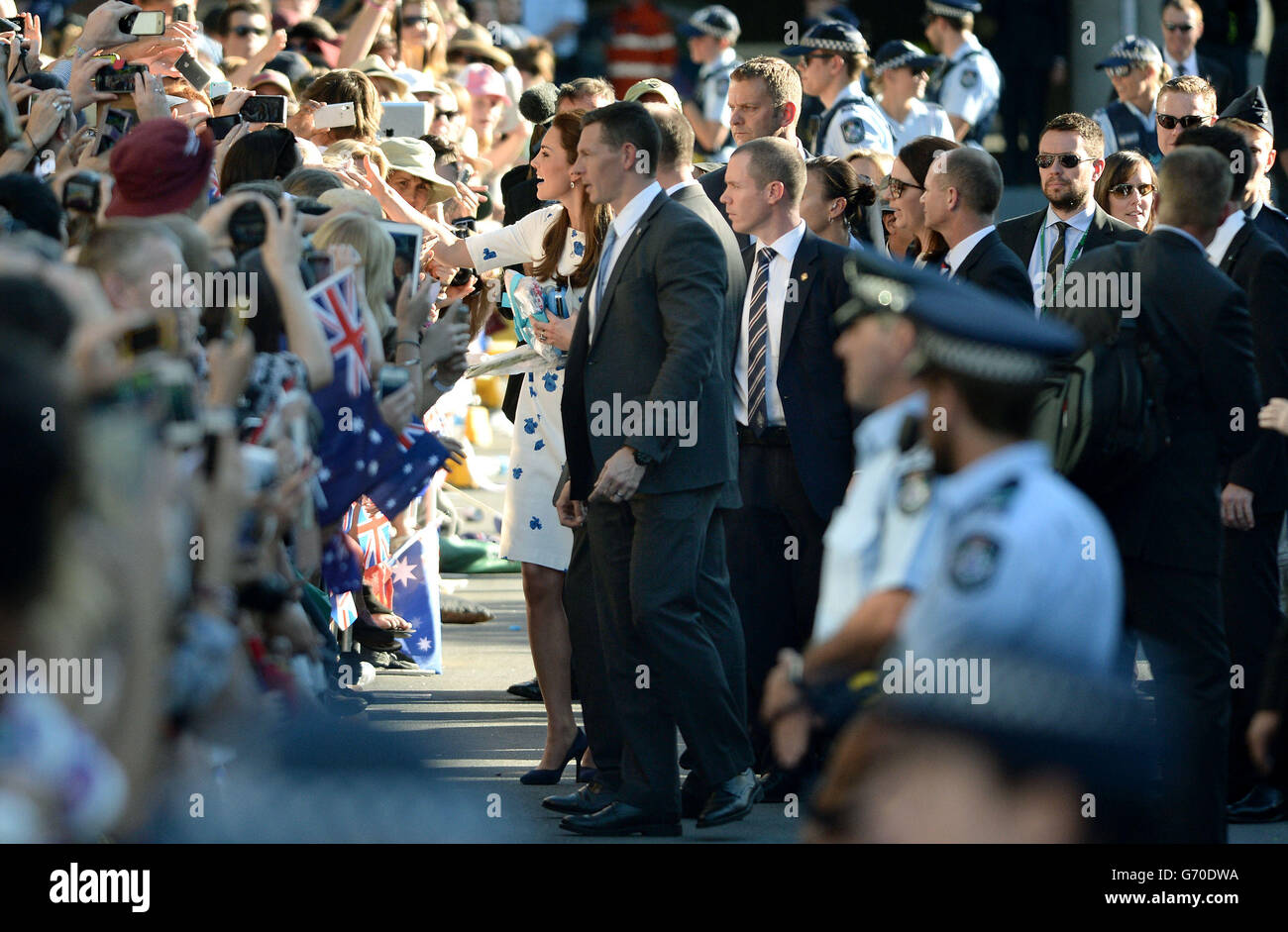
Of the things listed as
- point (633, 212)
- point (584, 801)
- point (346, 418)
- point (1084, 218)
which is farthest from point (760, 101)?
point (346, 418)

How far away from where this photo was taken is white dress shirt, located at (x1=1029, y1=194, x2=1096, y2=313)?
7.95 m

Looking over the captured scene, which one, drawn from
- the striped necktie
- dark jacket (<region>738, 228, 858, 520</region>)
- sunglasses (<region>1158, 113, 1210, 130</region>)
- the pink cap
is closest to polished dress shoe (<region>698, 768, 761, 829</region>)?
dark jacket (<region>738, 228, 858, 520</region>)

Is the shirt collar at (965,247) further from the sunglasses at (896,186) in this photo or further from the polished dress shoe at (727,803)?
the polished dress shoe at (727,803)

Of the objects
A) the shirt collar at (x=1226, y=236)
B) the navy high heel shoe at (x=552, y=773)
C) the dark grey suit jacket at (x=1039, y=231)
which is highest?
the dark grey suit jacket at (x=1039, y=231)

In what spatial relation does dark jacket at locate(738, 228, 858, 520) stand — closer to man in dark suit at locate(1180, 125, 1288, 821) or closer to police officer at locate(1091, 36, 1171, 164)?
man in dark suit at locate(1180, 125, 1288, 821)

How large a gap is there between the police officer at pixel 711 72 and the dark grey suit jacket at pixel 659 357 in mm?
6900

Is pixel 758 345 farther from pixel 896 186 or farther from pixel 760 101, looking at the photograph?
pixel 760 101

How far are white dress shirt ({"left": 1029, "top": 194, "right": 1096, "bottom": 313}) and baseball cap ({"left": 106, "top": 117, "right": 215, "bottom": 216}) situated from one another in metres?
3.72

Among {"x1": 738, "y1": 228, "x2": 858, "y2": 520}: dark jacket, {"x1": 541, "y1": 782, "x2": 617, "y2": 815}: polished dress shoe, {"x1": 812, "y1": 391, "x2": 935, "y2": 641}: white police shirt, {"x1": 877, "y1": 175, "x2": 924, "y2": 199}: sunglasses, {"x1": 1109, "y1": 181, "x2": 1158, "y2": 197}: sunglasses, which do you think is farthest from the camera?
{"x1": 1109, "y1": 181, "x2": 1158, "y2": 197}: sunglasses

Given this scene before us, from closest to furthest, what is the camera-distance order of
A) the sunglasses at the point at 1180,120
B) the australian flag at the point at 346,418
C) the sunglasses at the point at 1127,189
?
the australian flag at the point at 346,418 < the sunglasses at the point at 1127,189 < the sunglasses at the point at 1180,120

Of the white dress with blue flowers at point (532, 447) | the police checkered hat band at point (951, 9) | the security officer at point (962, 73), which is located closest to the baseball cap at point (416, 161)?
the white dress with blue flowers at point (532, 447)

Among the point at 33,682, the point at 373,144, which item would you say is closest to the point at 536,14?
the point at 373,144

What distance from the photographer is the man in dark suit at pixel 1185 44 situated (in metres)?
12.2

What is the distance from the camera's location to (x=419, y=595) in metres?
8.99
